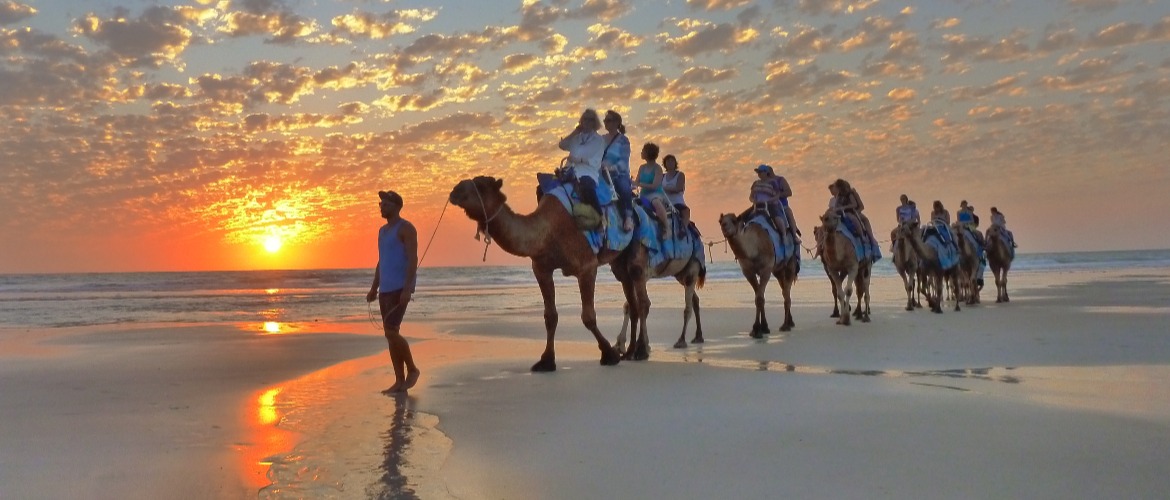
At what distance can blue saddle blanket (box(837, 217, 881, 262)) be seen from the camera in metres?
16.4

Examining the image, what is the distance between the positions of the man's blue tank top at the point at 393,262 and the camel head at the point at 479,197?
1.99ft

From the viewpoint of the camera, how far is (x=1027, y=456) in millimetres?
4922

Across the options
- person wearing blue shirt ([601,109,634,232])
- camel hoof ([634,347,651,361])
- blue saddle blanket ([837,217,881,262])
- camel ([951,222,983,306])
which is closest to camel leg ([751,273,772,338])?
blue saddle blanket ([837,217,881,262])

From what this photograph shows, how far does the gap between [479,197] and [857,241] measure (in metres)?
10.3

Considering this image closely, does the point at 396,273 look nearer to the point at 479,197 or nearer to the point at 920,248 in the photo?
the point at 479,197

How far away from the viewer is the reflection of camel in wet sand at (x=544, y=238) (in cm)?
845

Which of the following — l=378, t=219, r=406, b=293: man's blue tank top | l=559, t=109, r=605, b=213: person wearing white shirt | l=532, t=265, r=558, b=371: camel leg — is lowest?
l=532, t=265, r=558, b=371: camel leg

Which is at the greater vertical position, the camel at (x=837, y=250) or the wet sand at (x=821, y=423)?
the camel at (x=837, y=250)

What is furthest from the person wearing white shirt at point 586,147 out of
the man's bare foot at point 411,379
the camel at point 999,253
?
the camel at point 999,253

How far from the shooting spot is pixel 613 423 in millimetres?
6219

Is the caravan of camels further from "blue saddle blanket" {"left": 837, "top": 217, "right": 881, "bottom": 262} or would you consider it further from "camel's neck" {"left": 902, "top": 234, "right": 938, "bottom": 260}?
"camel's neck" {"left": 902, "top": 234, "right": 938, "bottom": 260}

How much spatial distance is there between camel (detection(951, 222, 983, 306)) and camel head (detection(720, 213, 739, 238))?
1001cm

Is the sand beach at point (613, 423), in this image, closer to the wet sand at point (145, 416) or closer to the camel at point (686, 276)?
the wet sand at point (145, 416)

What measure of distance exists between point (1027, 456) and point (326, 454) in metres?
4.05
